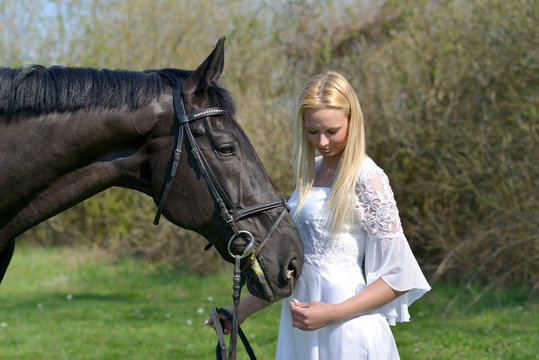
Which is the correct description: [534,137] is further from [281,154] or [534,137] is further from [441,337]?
[281,154]

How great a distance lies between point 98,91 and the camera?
7.10ft

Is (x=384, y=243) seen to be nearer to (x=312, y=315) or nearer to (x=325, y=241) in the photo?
(x=325, y=241)

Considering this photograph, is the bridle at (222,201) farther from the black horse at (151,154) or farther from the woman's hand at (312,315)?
the woman's hand at (312,315)

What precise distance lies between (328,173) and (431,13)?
6070 millimetres

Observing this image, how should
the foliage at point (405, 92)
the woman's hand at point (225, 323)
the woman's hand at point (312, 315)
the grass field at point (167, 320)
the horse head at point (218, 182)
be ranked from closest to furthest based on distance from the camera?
1. the woman's hand at point (312, 315)
2. the horse head at point (218, 182)
3. the woman's hand at point (225, 323)
4. the grass field at point (167, 320)
5. the foliage at point (405, 92)

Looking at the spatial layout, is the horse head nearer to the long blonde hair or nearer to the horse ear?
the horse ear

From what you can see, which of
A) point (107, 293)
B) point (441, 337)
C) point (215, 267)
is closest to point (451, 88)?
point (441, 337)

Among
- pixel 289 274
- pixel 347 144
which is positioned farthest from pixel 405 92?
pixel 289 274

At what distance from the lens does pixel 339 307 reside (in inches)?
79.2

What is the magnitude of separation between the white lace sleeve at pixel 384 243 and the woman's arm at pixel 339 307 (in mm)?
41

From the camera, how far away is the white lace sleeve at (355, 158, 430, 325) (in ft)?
6.68

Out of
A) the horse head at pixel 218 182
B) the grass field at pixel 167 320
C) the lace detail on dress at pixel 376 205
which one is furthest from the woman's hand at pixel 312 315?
the grass field at pixel 167 320

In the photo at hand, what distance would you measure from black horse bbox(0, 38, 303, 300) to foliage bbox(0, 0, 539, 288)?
187 inches

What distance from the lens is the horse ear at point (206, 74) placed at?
2.12 m
